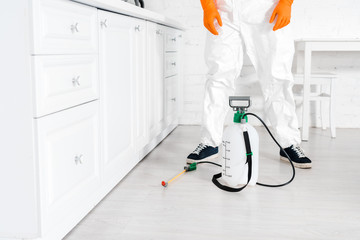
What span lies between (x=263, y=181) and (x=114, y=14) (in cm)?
Result: 94

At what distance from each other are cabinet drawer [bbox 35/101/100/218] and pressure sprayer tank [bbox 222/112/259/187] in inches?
20.9

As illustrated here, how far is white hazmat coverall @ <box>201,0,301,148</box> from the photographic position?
1.98 metres

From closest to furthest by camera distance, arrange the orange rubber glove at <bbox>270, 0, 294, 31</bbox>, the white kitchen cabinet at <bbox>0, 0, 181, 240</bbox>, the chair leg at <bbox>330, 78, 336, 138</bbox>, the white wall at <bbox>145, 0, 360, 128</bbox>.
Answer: the white kitchen cabinet at <bbox>0, 0, 181, 240</bbox>, the orange rubber glove at <bbox>270, 0, 294, 31</bbox>, the chair leg at <bbox>330, 78, 336, 138</bbox>, the white wall at <bbox>145, 0, 360, 128</bbox>

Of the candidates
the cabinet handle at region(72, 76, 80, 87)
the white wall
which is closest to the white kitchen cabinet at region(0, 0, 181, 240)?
the cabinet handle at region(72, 76, 80, 87)

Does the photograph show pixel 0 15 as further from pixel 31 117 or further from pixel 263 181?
pixel 263 181

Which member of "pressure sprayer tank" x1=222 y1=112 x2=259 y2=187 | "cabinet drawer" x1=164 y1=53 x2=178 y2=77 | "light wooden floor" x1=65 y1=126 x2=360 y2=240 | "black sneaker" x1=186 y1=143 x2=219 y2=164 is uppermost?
"cabinet drawer" x1=164 y1=53 x2=178 y2=77

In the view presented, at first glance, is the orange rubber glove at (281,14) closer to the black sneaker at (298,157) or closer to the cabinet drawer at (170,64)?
the black sneaker at (298,157)

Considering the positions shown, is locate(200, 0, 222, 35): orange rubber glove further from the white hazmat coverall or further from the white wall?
the white wall

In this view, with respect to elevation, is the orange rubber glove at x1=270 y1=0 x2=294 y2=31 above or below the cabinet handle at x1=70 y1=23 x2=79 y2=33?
above

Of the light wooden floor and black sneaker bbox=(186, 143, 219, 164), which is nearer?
the light wooden floor

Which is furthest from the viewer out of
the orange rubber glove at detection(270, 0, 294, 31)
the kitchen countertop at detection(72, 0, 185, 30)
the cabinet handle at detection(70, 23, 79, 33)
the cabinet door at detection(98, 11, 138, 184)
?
the orange rubber glove at detection(270, 0, 294, 31)

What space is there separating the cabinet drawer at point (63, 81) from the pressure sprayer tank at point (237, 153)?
564 millimetres

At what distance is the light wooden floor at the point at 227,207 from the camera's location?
4.24 ft

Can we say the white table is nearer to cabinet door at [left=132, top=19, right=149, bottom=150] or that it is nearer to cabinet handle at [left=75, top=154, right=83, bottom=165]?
cabinet door at [left=132, top=19, right=149, bottom=150]
